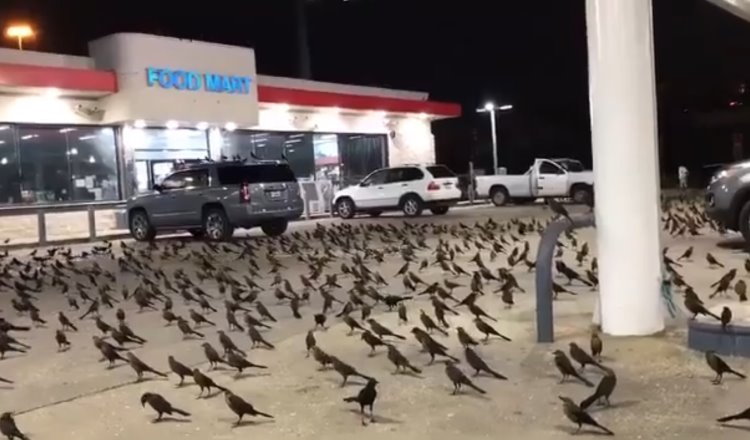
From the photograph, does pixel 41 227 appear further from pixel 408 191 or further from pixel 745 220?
pixel 745 220

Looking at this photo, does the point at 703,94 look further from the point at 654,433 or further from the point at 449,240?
the point at 654,433

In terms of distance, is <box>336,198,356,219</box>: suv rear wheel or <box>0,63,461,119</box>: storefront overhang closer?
<box>0,63,461,119</box>: storefront overhang

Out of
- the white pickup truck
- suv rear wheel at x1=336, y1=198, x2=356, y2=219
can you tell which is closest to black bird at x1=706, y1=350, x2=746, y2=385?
suv rear wheel at x1=336, y1=198, x2=356, y2=219

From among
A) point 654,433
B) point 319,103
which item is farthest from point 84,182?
point 654,433

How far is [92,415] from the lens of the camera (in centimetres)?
589

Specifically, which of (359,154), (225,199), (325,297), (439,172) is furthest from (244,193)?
(359,154)

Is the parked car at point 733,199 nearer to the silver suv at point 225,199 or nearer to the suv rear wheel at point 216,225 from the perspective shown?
the silver suv at point 225,199

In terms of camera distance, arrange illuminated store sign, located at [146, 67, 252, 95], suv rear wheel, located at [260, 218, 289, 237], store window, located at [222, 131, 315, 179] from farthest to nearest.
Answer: store window, located at [222, 131, 315, 179] → illuminated store sign, located at [146, 67, 252, 95] → suv rear wheel, located at [260, 218, 289, 237]

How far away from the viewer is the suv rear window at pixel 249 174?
824 inches

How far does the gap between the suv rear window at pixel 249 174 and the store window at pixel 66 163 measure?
690 cm

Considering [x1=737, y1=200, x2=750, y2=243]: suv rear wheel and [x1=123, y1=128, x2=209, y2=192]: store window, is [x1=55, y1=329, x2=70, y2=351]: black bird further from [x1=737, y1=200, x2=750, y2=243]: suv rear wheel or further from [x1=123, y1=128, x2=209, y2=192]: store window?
[x1=123, y1=128, x2=209, y2=192]: store window

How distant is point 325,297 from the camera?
9.46 m

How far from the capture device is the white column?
729cm

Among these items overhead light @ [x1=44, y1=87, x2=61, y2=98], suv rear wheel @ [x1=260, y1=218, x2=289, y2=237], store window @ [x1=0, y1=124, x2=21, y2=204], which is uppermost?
overhead light @ [x1=44, y1=87, x2=61, y2=98]
